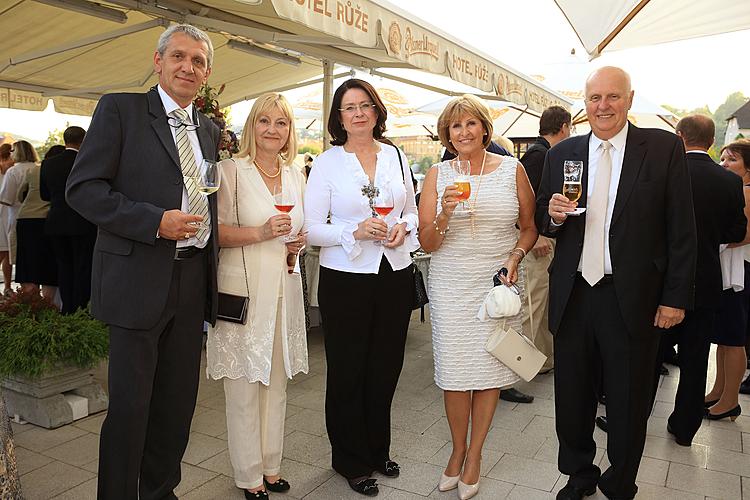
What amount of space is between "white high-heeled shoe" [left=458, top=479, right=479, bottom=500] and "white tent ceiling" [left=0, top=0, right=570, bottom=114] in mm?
2724

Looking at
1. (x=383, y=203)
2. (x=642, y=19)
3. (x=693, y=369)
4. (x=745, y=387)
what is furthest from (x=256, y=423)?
(x=745, y=387)

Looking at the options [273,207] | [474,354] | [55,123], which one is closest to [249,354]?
[273,207]

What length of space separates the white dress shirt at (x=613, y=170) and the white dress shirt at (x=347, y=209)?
90cm

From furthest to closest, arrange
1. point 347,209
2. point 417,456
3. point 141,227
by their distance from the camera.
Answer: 1. point 417,456
2. point 347,209
3. point 141,227

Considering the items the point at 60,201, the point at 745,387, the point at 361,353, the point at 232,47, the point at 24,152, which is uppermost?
the point at 232,47

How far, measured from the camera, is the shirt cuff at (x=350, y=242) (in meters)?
2.86

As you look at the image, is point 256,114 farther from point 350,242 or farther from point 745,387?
point 745,387

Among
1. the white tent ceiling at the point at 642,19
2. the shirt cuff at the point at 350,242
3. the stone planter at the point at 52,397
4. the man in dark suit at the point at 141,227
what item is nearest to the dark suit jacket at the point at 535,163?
the white tent ceiling at the point at 642,19

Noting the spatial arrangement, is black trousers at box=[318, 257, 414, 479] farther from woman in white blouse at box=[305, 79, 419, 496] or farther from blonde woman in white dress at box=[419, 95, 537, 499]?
blonde woman in white dress at box=[419, 95, 537, 499]

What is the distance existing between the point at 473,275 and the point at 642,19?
2824 millimetres

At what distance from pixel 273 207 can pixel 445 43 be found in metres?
3.38

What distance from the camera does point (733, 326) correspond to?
162 inches

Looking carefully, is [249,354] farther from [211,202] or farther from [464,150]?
[464,150]

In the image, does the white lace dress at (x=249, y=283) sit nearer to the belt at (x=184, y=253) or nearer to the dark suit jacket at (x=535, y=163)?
the belt at (x=184, y=253)
